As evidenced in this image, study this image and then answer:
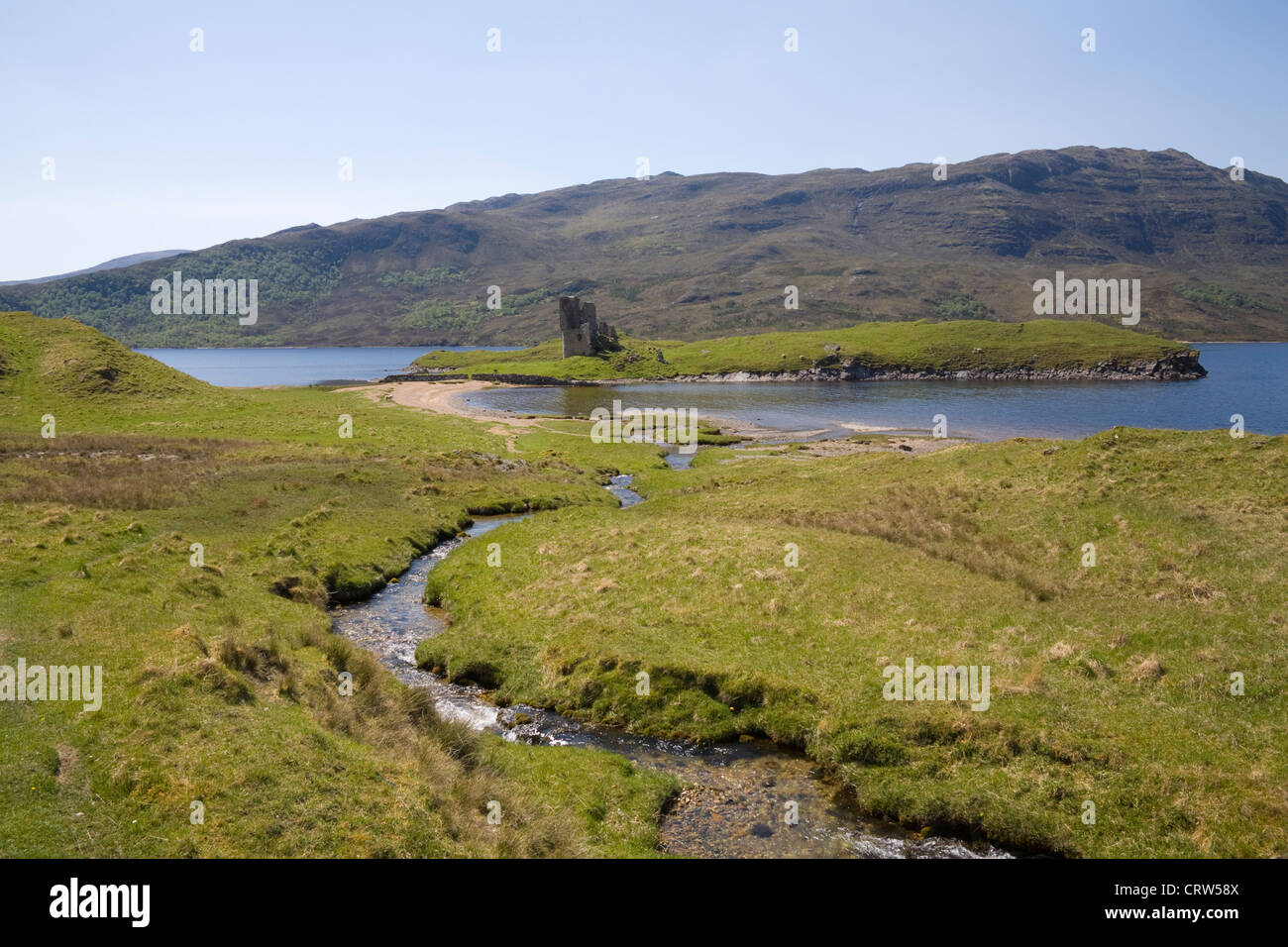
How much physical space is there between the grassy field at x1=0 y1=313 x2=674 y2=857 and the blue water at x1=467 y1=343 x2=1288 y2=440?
3034 inches

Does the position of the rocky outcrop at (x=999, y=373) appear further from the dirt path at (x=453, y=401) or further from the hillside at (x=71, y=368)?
the hillside at (x=71, y=368)

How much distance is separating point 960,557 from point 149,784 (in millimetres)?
30179

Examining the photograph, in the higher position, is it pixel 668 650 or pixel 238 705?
pixel 238 705

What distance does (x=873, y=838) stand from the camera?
17.5 m

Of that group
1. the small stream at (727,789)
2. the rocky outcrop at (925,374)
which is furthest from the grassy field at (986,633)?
the rocky outcrop at (925,374)

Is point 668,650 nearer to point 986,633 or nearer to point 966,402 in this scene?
point 986,633

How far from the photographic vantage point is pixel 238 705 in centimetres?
1836

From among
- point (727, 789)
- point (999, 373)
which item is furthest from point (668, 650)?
point (999, 373)

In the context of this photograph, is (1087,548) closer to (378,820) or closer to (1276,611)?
(1276,611)

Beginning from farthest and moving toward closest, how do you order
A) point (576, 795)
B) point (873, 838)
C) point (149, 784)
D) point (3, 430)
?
point (3, 430)
point (576, 795)
point (873, 838)
point (149, 784)

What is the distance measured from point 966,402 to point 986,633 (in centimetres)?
12975

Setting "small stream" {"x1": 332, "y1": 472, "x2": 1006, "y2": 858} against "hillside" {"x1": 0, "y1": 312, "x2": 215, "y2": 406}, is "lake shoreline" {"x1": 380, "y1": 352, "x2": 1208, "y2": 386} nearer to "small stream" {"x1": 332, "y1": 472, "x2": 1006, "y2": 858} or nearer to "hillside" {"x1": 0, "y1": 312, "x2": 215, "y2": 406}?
"hillside" {"x1": 0, "y1": 312, "x2": 215, "y2": 406}
